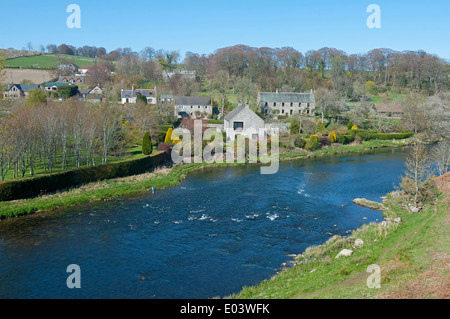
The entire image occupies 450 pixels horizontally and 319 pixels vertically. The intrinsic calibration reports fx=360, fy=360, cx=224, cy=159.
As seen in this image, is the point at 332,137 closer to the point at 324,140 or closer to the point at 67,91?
the point at 324,140

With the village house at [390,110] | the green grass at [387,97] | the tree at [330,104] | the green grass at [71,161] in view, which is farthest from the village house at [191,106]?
the green grass at [387,97]

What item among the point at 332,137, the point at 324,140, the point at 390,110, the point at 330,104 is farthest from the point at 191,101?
the point at 390,110

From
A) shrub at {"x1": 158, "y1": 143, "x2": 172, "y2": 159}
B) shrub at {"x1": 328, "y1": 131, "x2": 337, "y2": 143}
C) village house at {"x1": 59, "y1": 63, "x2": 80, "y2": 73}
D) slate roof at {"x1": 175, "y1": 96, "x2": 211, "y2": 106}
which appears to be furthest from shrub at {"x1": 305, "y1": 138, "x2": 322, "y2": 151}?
village house at {"x1": 59, "y1": 63, "x2": 80, "y2": 73}

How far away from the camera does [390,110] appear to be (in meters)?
81.2

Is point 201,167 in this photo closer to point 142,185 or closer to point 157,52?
point 142,185

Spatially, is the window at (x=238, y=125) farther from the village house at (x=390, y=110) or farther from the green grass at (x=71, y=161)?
the village house at (x=390, y=110)

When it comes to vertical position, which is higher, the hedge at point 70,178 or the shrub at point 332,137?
the shrub at point 332,137

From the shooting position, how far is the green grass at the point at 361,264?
51.6ft

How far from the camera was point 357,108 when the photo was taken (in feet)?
246

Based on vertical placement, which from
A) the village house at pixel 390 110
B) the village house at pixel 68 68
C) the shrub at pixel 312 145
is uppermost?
the village house at pixel 68 68

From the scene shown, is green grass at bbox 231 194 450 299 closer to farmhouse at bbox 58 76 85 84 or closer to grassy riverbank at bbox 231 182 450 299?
grassy riverbank at bbox 231 182 450 299

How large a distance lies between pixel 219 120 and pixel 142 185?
3644cm

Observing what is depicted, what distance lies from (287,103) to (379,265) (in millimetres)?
65895

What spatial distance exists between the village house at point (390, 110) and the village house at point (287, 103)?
596 inches
